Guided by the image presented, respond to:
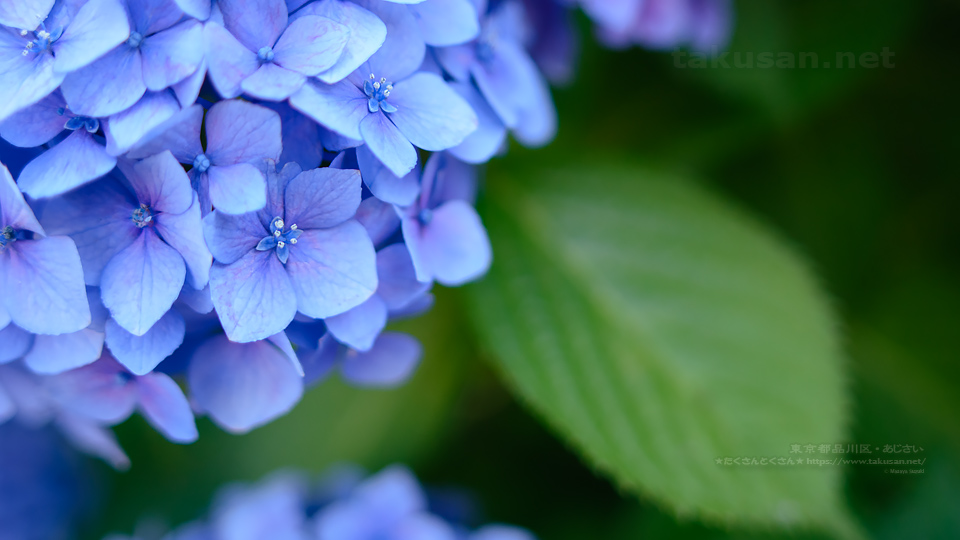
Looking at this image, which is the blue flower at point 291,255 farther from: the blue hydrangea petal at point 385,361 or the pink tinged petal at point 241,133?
the blue hydrangea petal at point 385,361

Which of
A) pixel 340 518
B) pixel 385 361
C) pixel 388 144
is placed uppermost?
pixel 388 144

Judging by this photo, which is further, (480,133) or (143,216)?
(480,133)

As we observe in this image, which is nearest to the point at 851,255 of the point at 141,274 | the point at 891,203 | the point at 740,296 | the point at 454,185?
the point at 891,203

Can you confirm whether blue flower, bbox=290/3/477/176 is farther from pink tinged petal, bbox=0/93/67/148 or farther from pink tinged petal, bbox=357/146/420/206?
pink tinged petal, bbox=0/93/67/148

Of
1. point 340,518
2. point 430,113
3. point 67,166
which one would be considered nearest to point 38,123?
point 67,166

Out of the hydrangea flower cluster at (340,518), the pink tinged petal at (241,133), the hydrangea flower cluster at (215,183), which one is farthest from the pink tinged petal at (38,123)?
the hydrangea flower cluster at (340,518)

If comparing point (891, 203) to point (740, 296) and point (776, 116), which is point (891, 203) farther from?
point (740, 296)

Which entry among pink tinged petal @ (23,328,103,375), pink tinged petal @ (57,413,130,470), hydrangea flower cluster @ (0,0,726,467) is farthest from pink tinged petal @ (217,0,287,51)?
pink tinged petal @ (57,413,130,470)

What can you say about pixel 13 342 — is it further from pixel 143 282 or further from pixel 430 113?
pixel 430 113
